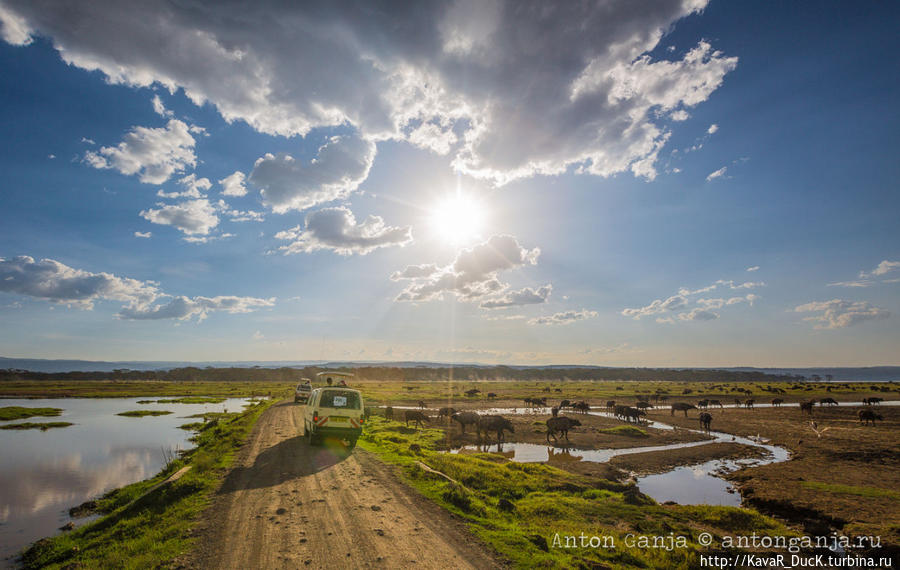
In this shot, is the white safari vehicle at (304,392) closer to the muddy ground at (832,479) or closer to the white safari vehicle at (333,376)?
the white safari vehicle at (333,376)

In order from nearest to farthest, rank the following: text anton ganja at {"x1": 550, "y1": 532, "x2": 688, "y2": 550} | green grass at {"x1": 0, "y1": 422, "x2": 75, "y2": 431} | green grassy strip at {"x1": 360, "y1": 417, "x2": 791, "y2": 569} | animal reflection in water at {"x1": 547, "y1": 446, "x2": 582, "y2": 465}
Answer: green grassy strip at {"x1": 360, "y1": 417, "x2": 791, "y2": 569} → text anton ganja at {"x1": 550, "y1": 532, "x2": 688, "y2": 550} → animal reflection in water at {"x1": 547, "y1": 446, "x2": 582, "y2": 465} → green grass at {"x1": 0, "y1": 422, "x2": 75, "y2": 431}

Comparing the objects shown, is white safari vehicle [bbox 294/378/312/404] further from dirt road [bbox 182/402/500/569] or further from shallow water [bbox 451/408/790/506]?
dirt road [bbox 182/402/500/569]

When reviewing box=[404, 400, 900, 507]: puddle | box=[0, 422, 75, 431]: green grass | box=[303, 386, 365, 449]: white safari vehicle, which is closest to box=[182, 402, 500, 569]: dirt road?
box=[303, 386, 365, 449]: white safari vehicle

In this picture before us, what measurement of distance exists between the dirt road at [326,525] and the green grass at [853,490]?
20177 mm

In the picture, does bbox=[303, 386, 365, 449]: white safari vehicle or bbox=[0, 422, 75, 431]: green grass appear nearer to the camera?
bbox=[303, 386, 365, 449]: white safari vehicle

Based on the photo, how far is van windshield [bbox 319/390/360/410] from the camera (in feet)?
63.8

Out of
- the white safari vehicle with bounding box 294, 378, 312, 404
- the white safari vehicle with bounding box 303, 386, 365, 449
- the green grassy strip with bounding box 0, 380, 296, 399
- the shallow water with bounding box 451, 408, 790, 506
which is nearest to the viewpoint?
the shallow water with bounding box 451, 408, 790, 506

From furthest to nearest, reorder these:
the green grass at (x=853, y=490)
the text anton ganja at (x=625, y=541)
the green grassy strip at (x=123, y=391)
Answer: the green grassy strip at (x=123, y=391)
the green grass at (x=853, y=490)
the text anton ganja at (x=625, y=541)

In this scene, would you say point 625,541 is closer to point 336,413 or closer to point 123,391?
point 336,413

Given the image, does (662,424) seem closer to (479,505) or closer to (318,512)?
(479,505)

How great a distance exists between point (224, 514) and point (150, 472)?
15.1 meters

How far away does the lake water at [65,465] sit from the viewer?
14.2m

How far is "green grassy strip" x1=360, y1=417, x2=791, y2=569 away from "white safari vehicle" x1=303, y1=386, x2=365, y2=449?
8.22ft

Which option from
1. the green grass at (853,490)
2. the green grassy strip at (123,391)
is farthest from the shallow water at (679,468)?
the green grassy strip at (123,391)
